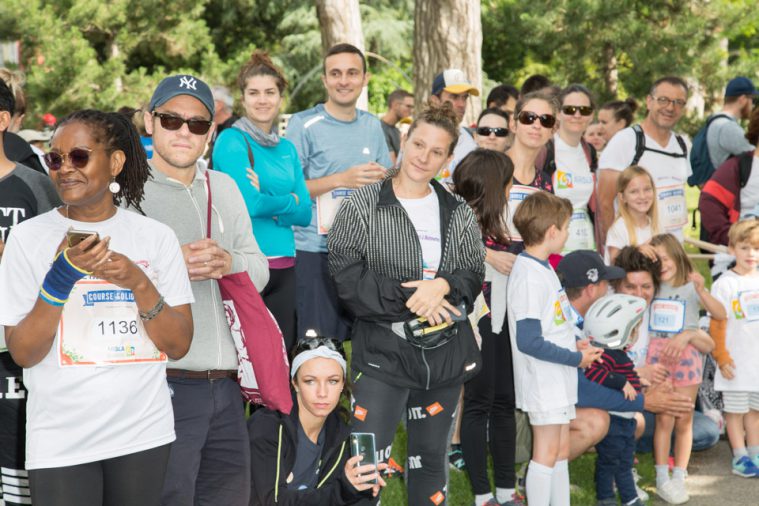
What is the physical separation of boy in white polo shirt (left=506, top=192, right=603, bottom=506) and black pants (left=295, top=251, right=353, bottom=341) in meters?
1.30

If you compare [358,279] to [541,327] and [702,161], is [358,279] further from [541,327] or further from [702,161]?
[702,161]

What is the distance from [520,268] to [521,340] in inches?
15.2

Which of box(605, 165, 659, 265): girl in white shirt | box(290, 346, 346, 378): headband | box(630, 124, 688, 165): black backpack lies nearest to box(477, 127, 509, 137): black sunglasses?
box(605, 165, 659, 265): girl in white shirt

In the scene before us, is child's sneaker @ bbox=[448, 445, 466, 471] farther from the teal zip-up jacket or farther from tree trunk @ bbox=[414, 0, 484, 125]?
tree trunk @ bbox=[414, 0, 484, 125]

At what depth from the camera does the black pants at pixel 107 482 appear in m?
2.85

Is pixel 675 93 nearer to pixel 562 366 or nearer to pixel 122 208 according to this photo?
pixel 562 366

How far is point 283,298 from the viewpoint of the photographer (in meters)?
5.68

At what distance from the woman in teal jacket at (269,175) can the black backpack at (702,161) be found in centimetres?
448

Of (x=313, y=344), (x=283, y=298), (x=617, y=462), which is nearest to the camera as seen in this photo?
(x=313, y=344)

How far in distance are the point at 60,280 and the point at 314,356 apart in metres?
1.49

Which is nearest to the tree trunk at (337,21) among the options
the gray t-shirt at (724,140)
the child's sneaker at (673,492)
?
A: the gray t-shirt at (724,140)

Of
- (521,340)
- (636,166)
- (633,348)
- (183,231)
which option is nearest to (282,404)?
(183,231)

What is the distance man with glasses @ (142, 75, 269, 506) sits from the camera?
3.43 metres

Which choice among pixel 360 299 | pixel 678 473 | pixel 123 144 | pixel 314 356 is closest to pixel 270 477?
pixel 314 356
